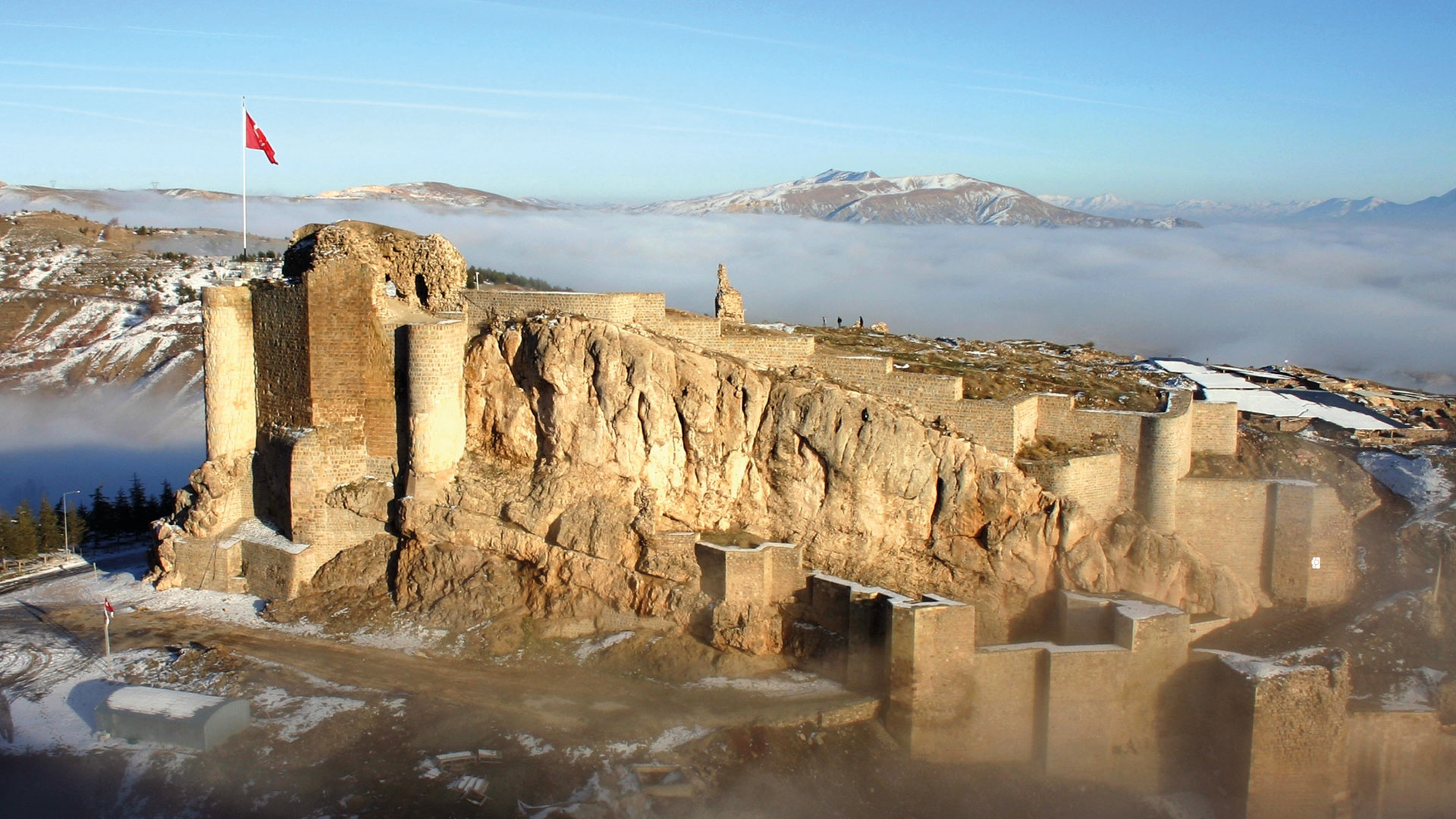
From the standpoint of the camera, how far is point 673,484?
2723 centimetres

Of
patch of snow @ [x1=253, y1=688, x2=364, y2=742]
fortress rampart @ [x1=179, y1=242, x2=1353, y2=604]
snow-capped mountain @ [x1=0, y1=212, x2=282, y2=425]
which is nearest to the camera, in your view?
patch of snow @ [x1=253, y1=688, x2=364, y2=742]

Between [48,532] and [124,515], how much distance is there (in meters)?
3.24

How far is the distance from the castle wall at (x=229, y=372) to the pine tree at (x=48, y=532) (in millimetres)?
12895

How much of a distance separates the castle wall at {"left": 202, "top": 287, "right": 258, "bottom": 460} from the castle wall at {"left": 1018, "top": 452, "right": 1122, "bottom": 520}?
20.7 m

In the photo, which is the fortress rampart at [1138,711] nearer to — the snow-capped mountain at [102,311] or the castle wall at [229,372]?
the castle wall at [229,372]

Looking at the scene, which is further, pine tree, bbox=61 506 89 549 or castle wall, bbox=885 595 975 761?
pine tree, bbox=61 506 89 549

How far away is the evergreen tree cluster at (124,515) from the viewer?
39.8 m

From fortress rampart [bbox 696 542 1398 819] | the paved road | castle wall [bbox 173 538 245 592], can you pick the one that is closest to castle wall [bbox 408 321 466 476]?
the paved road

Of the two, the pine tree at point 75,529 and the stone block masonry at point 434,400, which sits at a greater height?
the stone block masonry at point 434,400

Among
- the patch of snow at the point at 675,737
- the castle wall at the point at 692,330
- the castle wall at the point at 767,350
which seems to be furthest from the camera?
the castle wall at the point at 692,330

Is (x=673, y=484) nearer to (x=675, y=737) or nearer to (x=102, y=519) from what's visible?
(x=675, y=737)

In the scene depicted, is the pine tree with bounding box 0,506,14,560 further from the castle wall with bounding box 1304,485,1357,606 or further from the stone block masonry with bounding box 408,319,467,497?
the castle wall with bounding box 1304,485,1357,606

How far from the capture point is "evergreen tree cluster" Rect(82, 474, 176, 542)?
131ft

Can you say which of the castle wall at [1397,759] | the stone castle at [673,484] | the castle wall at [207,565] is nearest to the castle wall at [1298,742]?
the castle wall at [1397,759]
